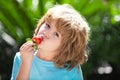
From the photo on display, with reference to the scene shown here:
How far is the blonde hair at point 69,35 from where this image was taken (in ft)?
8.59

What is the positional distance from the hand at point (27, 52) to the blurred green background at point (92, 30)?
2095 millimetres

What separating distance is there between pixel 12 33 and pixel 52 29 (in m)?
2.46

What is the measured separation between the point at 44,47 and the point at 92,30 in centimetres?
227

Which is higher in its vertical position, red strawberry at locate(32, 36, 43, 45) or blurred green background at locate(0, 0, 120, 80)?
red strawberry at locate(32, 36, 43, 45)

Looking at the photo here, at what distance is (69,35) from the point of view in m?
2.63

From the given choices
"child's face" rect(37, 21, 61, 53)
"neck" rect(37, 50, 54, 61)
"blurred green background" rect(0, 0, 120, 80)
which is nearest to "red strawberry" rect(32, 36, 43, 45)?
"child's face" rect(37, 21, 61, 53)

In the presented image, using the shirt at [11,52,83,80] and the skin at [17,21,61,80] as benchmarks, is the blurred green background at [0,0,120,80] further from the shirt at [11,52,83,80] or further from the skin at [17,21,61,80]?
the skin at [17,21,61,80]

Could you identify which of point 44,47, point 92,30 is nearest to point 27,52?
point 44,47

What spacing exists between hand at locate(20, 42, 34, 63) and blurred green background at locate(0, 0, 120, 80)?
210cm

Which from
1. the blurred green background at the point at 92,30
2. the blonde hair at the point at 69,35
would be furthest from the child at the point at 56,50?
the blurred green background at the point at 92,30

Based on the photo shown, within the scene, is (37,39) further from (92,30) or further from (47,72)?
(92,30)

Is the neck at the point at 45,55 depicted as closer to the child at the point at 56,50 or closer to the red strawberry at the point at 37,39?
the child at the point at 56,50

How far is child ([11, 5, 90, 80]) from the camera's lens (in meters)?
2.60

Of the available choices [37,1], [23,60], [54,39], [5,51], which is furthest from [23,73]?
[37,1]
